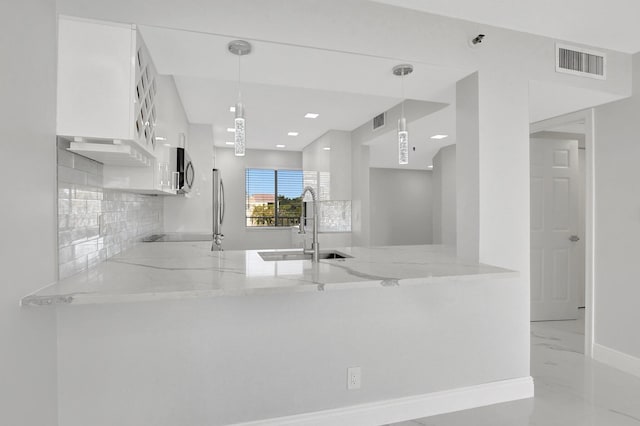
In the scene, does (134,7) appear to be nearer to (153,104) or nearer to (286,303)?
(153,104)

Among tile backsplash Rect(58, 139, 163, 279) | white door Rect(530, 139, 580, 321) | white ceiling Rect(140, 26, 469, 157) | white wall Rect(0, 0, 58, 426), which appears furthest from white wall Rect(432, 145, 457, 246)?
white wall Rect(0, 0, 58, 426)

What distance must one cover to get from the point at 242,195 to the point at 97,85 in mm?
5548

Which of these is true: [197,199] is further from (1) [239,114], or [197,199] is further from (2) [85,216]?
(1) [239,114]

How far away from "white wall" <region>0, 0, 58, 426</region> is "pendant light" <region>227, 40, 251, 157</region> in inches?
29.5

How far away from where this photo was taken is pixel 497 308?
2445mm

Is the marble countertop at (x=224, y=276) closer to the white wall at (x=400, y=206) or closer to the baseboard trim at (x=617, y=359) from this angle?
the baseboard trim at (x=617, y=359)

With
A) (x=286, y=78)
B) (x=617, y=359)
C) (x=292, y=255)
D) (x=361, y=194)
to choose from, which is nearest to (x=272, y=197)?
(x=361, y=194)

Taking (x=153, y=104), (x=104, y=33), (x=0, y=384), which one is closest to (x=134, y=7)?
(x=104, y=33)

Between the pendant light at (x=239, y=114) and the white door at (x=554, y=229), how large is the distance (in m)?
3.59

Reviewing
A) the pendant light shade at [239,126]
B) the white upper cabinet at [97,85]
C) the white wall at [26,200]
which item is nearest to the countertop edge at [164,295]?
the white wall at [26,200]

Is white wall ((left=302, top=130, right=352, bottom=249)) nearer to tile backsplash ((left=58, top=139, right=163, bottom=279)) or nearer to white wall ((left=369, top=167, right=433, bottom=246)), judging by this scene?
white wall ((left=369, top=167, right=433, bottom=246))

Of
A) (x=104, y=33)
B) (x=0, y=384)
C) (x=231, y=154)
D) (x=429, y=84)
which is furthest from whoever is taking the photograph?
(x=231, y=154)

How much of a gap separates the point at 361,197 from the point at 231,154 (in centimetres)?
318

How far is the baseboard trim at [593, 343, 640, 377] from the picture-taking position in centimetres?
282
